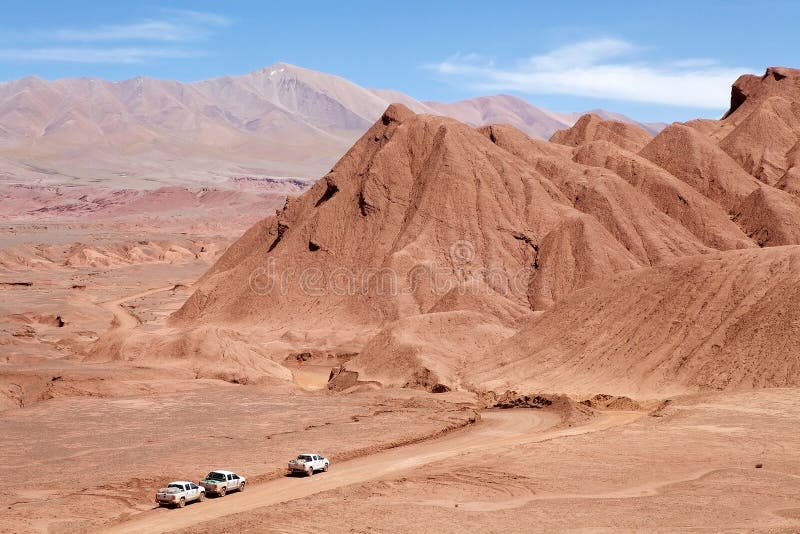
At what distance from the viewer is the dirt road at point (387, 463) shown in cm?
2631

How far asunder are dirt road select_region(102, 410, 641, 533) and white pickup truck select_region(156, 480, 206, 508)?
0.81 ft

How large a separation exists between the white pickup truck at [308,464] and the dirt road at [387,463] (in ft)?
0.93

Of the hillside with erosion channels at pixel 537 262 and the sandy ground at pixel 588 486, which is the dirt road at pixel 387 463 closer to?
the sandy ground at pixel 588 486

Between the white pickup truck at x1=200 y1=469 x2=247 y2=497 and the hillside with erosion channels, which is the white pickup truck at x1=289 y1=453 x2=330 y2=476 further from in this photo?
the hillside with erosion channels

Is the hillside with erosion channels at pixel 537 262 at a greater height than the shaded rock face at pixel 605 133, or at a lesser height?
lesser

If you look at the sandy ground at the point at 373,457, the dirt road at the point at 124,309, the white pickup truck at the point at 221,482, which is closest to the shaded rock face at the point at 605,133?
the dirt road at the point at 124,309

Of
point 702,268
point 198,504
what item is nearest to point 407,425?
point 198,504

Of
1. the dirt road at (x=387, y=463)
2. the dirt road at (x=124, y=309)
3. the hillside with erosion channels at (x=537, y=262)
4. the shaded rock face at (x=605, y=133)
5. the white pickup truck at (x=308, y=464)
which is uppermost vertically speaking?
the shaded rock face at (x=605, y=133)

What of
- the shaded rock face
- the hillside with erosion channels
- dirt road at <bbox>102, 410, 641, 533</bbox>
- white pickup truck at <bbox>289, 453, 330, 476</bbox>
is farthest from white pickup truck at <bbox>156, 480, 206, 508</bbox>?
the shaded rock face

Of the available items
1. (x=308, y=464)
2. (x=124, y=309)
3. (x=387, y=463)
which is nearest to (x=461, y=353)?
(x=387, y=463)

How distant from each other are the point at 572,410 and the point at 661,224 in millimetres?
41718

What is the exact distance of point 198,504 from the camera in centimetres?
2778

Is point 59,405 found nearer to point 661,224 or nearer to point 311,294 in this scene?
point 311,294

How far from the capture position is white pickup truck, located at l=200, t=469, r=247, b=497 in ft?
92.9
